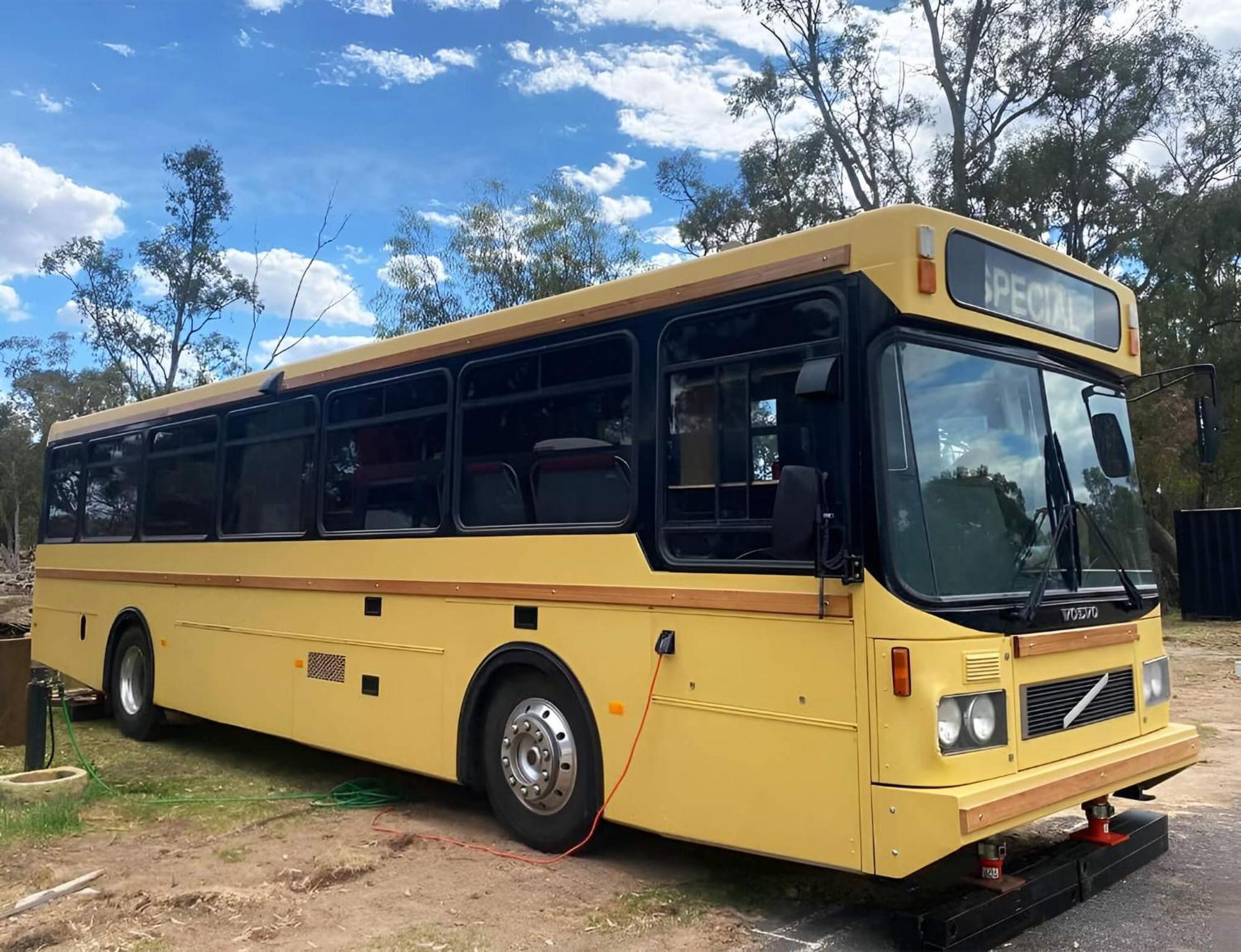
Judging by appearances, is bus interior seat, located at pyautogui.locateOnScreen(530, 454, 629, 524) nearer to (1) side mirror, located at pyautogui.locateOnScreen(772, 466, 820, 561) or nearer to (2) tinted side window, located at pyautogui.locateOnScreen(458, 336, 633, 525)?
(2) tinted side window, located at pyautogui.locateOnScreen(458, 336, 633, 525)

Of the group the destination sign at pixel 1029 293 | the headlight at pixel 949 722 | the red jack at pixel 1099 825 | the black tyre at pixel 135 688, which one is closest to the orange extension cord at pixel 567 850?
the headlight at pixel 949 722

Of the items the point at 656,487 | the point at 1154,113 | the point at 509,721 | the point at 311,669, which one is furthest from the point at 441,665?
the point at 1154,113

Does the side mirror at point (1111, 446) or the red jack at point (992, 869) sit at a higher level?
the side mirror at point (1111, 446)

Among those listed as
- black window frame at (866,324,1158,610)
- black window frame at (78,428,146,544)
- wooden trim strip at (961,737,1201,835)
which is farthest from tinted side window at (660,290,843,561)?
black window frame at (78,428,146,544)

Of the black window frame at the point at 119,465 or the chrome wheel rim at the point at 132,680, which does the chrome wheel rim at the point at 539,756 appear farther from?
the black window frame at the point at 119,465

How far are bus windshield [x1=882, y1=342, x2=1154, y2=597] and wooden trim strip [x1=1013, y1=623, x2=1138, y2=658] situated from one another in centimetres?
20

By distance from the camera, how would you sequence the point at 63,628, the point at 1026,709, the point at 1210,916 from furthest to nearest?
the point at 63,628
the point at 1210,916
the point at 1026,709

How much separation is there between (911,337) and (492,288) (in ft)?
91.1

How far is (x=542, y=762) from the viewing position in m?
5.56

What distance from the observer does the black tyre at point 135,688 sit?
30.3 feet

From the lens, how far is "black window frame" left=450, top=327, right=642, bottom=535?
5.18 metres

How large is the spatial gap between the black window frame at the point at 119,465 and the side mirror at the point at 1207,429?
335 inches

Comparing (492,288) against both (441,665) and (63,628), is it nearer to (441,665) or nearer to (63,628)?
(63,628)

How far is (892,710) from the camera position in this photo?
4020 mm
